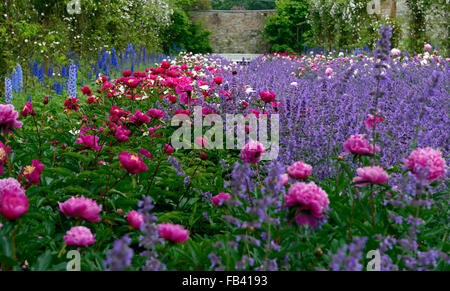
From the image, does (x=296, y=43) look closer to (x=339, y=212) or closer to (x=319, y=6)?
(x=319, y=6)

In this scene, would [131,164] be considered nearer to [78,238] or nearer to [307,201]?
[78,238]

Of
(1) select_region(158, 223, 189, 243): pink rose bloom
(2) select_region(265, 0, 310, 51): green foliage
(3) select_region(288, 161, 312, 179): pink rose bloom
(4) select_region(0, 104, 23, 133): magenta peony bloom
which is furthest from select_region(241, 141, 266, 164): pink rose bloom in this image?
(2) select_region(265, 0, 310, 51): green foliage

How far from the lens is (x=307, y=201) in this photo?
119 cm

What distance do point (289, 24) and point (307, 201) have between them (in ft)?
59.5

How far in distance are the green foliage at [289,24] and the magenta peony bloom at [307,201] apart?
17.3 m

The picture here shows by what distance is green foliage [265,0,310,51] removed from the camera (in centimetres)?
1791

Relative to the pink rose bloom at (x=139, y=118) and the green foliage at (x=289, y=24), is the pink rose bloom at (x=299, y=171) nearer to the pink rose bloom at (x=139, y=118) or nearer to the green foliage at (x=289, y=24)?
the pink rose bloom at (x=139, y=118)

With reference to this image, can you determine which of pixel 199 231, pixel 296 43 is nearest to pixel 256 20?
pixel 296 43

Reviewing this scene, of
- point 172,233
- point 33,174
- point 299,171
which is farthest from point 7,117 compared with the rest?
point 299,171

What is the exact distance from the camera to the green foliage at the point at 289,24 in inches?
705

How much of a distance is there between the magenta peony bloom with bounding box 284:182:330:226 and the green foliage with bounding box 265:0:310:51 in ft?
Answer: 56.7
